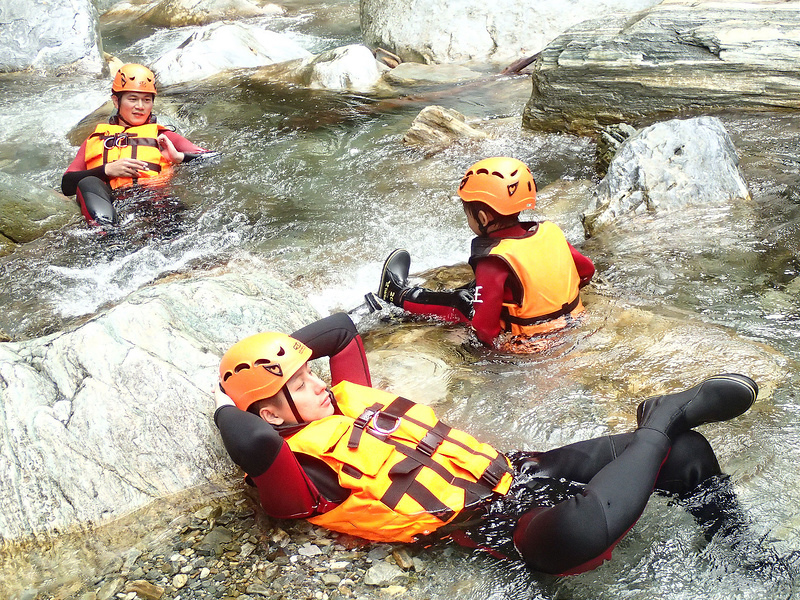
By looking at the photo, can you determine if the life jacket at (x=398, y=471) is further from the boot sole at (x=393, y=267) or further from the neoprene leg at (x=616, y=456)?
the boot sole at (x=393, y=267)

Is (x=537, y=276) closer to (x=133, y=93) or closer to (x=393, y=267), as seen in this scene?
(x=393, y=267)

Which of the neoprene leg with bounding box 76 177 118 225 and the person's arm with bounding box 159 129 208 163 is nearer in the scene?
the neoprene leg with bounding box 76 177 118 225

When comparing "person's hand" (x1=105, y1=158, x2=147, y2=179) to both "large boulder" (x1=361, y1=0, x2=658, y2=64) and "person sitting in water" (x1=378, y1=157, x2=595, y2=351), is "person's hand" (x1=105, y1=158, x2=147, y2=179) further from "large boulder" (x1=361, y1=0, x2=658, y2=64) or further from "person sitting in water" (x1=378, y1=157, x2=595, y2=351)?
"large boulder" (x1=361, y1=0, x2=658, y2=64)

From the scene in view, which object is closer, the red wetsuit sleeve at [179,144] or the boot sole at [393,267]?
the boot sole at [393,267]

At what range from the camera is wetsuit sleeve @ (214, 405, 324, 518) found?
266 centimetres

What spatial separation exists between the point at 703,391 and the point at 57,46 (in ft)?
43.0

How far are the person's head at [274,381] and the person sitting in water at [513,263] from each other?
1.44m

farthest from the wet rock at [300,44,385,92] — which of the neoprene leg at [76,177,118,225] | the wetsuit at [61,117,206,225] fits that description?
the neoprene leg at [76,177,118,225]

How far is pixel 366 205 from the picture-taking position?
22.6 feet

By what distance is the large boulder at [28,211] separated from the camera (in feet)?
21.3

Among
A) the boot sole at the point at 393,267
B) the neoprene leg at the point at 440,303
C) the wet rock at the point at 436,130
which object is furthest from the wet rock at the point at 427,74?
the neoprene leg at the point at 440,303

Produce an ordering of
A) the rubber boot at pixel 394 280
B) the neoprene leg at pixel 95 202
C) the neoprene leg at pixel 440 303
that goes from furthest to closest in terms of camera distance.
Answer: the neoprene leg at pixel 95 202, the rubber boot at pixel 394 280, the neoprene leg at pixel 440 303

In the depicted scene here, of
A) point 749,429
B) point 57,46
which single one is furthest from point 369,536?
point 57,46

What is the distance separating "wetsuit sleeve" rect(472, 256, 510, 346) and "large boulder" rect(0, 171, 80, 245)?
4467mm
